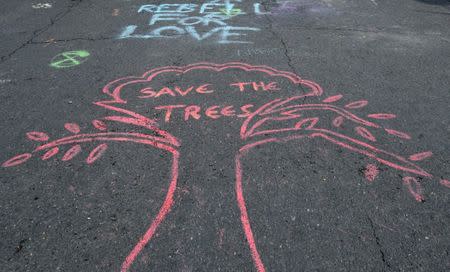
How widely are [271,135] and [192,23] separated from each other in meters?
3.57

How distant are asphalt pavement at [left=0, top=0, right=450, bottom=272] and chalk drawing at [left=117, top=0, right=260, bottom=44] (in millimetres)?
96

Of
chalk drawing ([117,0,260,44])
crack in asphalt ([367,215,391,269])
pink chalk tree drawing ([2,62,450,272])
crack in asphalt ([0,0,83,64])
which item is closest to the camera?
crack in asphalt ([367,215,391,269])

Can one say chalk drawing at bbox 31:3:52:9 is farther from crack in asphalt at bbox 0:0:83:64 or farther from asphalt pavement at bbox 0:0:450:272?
asphalt pavement at bbox 0:0:450:272

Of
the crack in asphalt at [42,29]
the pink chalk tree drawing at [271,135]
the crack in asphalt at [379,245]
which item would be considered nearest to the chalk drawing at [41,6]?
the crack in asphalt at [42,29]

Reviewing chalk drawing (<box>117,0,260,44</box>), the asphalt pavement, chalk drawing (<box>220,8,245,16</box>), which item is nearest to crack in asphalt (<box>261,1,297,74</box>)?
the asphalt pavement

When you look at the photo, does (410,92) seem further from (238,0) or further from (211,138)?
(238,0)

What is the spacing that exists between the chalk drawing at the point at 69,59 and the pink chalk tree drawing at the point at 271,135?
41.1 inches

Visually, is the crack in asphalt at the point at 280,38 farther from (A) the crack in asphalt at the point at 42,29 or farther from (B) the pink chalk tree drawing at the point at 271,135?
(A) the crack in asphalt at the point at 42,29

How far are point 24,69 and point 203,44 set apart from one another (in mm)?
2534

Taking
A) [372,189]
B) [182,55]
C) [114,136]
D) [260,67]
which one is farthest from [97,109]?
[372,189]

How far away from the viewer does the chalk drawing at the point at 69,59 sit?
4.56 m

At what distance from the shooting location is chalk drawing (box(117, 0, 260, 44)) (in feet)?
17.9

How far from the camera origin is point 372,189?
2650 millimetres

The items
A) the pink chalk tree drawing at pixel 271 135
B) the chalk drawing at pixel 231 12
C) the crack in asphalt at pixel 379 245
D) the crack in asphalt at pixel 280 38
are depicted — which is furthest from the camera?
the chalk drawing at pixel 231 12
